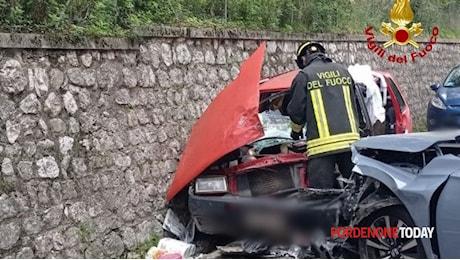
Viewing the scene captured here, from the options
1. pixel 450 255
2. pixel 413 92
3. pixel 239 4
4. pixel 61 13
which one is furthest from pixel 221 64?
pixel 413 92

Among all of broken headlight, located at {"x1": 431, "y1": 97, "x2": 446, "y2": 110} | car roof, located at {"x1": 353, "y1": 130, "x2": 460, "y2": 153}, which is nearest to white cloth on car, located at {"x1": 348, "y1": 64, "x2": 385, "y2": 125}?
car roof, located at {"x1": 353, "y1": 130, "x2": 460, "y2": 153}

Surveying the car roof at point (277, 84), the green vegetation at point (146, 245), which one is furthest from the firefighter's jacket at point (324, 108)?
the green vegetation at point (146, 245)

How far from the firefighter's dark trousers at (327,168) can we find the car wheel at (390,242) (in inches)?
36.8

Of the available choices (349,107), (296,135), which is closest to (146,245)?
(296,135)

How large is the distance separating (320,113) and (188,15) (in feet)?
10.2

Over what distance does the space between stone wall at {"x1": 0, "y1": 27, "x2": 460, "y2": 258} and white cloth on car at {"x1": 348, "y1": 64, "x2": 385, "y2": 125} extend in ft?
6.63

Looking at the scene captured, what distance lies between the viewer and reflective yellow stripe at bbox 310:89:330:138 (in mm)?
6207

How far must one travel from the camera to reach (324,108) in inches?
246

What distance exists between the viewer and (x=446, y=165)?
4801 millimetres

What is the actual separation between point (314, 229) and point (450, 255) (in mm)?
1251

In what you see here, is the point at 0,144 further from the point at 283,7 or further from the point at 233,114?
the point at 283,7

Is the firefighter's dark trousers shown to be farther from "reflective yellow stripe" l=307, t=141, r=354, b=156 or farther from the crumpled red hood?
the crumpled red hood

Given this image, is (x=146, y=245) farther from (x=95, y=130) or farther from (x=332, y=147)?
(x=332, y=147)

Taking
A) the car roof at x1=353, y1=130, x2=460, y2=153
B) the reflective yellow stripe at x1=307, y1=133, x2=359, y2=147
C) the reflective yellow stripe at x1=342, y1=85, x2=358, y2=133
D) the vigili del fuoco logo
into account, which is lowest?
the reflective yellow stripe at x1=307, y1=133, x2=359, y2=147
